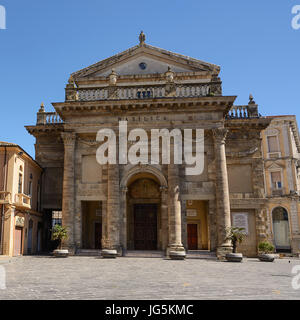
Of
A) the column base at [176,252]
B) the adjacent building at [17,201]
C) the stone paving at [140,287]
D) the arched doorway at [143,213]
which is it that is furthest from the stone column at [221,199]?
the adjacent building at [17,201]

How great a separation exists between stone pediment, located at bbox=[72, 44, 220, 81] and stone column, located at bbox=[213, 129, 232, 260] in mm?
7107

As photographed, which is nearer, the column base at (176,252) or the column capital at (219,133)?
the column base at (176,252)

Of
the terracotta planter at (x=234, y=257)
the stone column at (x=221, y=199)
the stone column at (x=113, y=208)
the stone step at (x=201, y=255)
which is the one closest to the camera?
the terracotta planter at (x=234, y=257)

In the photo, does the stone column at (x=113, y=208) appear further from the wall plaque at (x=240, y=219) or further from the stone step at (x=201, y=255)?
the wall plaque at (x=240, y=219)

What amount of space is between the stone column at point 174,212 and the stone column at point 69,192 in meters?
6.52

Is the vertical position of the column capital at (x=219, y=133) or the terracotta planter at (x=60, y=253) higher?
the column capital at (x=219, y=133)

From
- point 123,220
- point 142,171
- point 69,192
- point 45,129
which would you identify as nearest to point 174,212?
point 123,220

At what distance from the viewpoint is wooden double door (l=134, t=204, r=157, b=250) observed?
24.5m

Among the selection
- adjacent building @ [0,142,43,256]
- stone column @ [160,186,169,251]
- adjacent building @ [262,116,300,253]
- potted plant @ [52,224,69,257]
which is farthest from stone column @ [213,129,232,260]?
adjacent building @ [262,116,300,253]

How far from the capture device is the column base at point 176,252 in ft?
64.5
